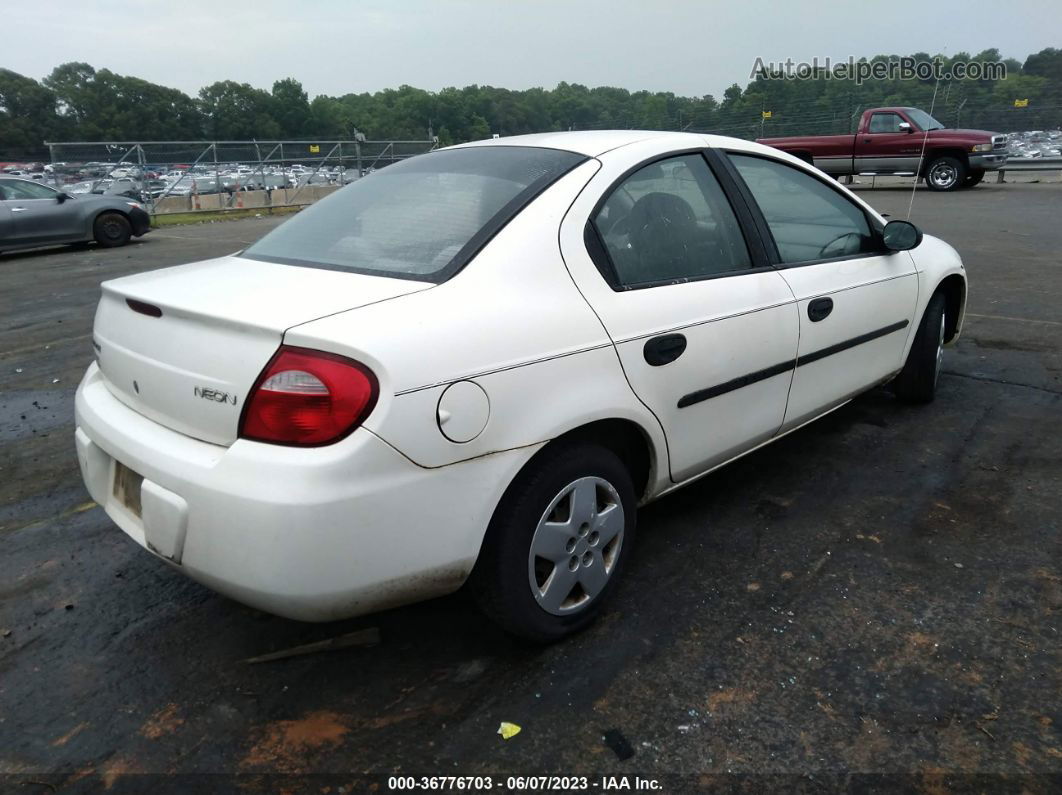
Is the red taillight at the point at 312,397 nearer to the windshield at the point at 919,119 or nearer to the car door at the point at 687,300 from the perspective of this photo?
the car door at the point at 687,300

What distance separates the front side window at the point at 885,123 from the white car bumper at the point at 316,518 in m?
19.4

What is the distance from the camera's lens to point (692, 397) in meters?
2.70

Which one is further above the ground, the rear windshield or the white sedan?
the rear windshield

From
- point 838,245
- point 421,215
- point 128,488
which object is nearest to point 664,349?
point 421,215

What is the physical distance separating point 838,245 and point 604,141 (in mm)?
1286

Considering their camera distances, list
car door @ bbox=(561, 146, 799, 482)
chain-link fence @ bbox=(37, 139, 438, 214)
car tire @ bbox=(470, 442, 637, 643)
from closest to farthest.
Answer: car tire @ bbox=(470, 442, 637, 643) < car door @ bbox=(561, 146, 799, 482) < chain-link fence @ bbox=(37, 139, 438, 214)

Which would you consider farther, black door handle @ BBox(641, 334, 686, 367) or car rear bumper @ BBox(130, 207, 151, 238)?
car rear bumper @ BBox(130, 207, 151, 238)

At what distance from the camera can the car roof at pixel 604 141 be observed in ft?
9.30

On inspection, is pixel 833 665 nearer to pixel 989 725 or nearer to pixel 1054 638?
pixel 989 725

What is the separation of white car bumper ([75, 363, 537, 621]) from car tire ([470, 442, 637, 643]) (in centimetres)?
9

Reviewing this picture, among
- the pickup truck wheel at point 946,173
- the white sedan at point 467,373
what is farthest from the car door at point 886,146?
the white sedan at point 467,373

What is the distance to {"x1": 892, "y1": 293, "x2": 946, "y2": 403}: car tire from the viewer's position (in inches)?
165

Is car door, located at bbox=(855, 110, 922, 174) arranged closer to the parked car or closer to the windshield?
the windshield

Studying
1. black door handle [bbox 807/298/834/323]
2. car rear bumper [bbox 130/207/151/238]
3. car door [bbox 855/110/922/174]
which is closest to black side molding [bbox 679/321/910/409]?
black door handle [bbox 807/298/834/323]
